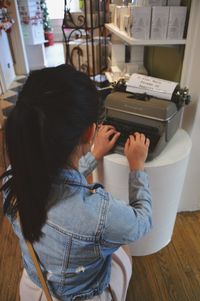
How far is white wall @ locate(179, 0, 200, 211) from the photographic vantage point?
3.55 ft

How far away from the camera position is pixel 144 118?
1.09 meters

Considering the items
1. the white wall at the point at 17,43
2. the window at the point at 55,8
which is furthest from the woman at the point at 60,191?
the window at the point at 55,8

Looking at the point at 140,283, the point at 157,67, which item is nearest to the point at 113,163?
the point at 140,283

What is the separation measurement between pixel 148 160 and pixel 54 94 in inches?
26.3

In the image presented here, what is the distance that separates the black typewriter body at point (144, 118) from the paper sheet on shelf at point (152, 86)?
31 millimetres

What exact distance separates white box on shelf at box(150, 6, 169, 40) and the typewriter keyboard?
0.43m

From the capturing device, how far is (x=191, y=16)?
107cm

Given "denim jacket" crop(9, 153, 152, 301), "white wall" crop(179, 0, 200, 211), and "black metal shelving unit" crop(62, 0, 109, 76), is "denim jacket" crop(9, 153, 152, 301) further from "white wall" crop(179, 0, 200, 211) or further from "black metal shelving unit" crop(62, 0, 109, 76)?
"black metal shelving unit" crop(62, 0, 109, 76)

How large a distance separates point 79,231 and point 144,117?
2.20ft

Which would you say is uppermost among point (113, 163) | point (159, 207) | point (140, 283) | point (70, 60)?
point (70, 60)

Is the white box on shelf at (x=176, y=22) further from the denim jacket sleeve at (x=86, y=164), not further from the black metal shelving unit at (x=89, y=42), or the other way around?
the black metal shelving unit at (x=89, y=42)

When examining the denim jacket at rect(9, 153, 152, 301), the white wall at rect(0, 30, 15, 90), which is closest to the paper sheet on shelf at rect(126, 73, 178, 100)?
the denim jacket at rect(9, 153, 152, 301)

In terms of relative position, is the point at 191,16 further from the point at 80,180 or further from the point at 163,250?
the point at 163,250

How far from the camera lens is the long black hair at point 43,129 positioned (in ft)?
1.61
